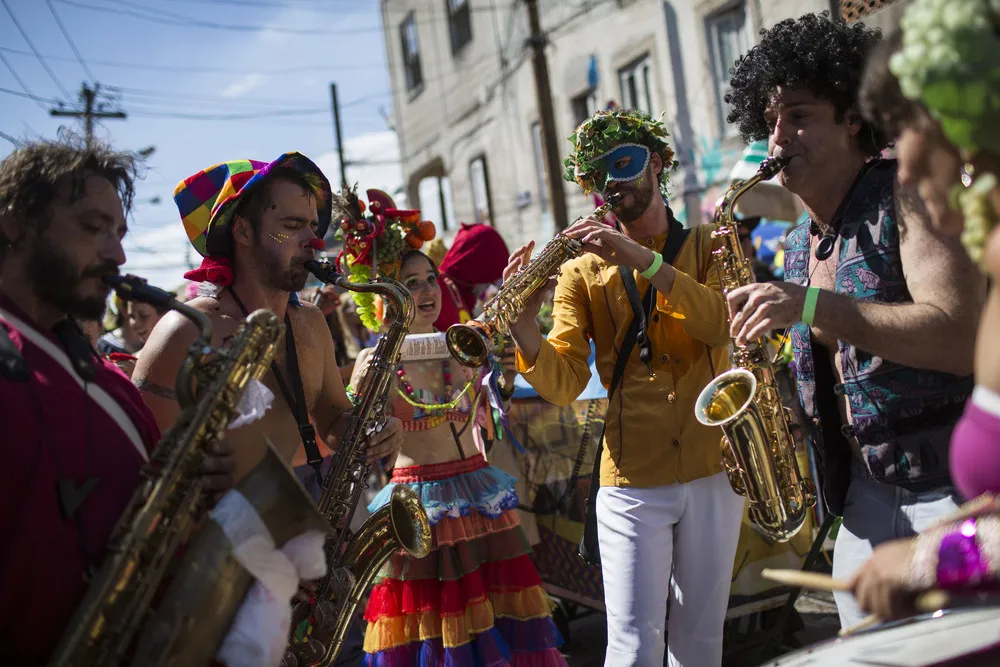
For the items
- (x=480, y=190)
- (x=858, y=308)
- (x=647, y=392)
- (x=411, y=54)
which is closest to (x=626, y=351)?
(x=647, y=392)

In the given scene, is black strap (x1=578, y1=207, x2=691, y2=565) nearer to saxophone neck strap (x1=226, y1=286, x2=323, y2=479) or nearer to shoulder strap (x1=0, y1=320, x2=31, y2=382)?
saxophone neck strap (x1=226, y1=286, x2=323, y2=479)

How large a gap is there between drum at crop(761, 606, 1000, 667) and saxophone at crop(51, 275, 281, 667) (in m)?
1.55

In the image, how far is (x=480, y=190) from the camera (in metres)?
20.7

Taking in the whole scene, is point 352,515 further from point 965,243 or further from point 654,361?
point 965,243

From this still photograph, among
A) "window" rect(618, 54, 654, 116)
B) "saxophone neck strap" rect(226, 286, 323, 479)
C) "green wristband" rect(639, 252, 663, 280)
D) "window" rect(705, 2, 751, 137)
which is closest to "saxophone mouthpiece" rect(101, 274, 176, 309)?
"saxophone neck strap" rect(226, 286, 323, 479)

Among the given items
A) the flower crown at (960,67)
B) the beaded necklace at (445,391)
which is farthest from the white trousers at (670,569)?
the flower crown at (960,67)

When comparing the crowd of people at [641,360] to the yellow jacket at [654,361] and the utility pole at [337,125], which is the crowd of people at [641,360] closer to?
the yellow jacket at [654,361]

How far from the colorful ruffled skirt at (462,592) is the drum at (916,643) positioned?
265cm

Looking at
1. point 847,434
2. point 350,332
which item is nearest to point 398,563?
point 847,434

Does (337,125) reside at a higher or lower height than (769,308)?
higher

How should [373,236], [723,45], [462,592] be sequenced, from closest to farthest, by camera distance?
[462,592], [373,236], [723,45]

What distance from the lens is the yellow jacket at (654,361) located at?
332 centimetres

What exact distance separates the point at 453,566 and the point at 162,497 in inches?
99.1

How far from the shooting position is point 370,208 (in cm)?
532
